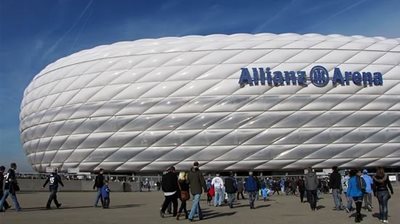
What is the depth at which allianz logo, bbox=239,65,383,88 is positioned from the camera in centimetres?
3988

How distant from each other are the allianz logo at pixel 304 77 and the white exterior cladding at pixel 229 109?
43 centimetres

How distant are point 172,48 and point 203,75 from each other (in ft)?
13.2

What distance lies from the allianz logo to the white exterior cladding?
434 millimetres

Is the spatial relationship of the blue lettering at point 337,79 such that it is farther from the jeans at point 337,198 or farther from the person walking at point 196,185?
the person walking at point 196,185

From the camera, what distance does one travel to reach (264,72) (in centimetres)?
4003

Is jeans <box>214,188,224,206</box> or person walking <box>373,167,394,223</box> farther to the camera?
jeans <box>214,188,224,206</box>

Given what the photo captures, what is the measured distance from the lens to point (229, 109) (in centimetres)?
3928

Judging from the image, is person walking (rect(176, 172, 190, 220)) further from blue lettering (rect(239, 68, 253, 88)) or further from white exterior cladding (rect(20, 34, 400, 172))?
blue lettering (rect(239, 68, 253, 88))

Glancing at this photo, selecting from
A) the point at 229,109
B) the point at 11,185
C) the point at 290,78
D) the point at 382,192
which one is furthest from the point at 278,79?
the point at 11,185

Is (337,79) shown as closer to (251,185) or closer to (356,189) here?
(251,185)

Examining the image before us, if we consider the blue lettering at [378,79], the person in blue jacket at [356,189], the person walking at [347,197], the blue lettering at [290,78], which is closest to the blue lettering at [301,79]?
the blue lettering at [290,78]

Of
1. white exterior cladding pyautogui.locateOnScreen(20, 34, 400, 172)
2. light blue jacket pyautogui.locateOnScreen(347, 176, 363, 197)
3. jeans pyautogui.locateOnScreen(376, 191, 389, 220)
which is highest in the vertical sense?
white exterior cladding pyautogui.locateOnScreen(20, 34, 400, 172)

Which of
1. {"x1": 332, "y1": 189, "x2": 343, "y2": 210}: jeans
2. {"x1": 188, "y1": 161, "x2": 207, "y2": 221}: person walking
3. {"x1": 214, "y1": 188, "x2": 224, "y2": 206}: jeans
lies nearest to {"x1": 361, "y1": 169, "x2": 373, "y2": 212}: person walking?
{"x1": 332, "y1": 189, "x2": 343, "y2": 210}: jeans

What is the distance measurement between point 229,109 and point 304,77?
22.6 ft
